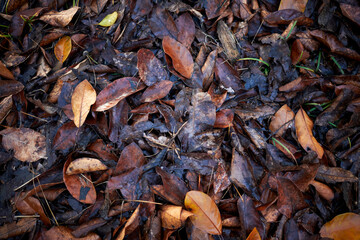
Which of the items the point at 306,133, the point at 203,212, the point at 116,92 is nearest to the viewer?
the point at 203,212

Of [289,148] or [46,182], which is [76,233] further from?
[289,148]

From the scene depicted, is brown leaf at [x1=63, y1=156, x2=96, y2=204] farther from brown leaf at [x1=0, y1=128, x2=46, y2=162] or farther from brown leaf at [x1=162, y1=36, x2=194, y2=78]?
brown leaf at [x1=162, y1=36, x2=194, y2=78]

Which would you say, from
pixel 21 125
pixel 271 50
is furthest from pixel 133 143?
pixel 271 50

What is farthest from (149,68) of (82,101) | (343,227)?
(343,227)

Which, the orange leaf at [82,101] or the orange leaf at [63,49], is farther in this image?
the orange leaf at [63,49]

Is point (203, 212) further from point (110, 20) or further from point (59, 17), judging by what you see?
point (59, 17)

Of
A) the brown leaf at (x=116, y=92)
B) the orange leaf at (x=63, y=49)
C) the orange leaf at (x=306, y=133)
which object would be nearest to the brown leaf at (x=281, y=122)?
the orange leaf at (x=306, y=133)

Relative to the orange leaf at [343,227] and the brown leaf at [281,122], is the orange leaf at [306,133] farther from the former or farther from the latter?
the orange leaf at [343,227]
